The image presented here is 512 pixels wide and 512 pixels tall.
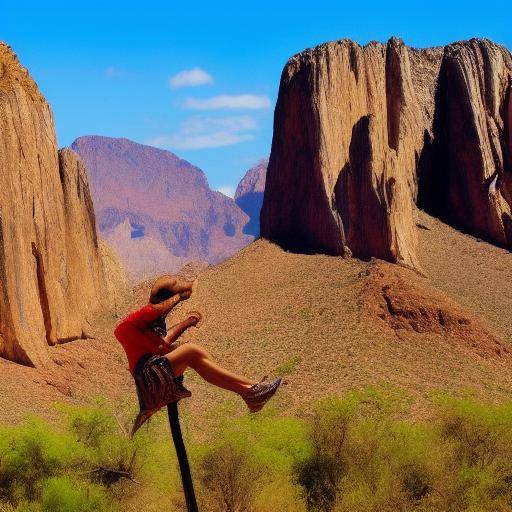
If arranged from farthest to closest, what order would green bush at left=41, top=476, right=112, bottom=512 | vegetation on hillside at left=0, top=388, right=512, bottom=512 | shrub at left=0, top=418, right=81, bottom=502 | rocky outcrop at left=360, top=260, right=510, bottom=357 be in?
rocky outcrop at left=360, top=260, right=510, bottom=357, shrub at left=0, top=418, right=81, bottom=502, vegetation on hillside at left=0, top=388, right=512, bottom=512, green bush at left=41, top=476, right=112, bottom=512

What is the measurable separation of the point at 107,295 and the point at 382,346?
1278 cm

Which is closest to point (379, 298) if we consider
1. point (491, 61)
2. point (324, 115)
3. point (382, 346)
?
point (382, 346)

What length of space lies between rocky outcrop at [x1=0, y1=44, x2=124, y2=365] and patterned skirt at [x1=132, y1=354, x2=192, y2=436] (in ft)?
55.2

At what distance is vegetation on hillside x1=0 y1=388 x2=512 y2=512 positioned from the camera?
18969 mm

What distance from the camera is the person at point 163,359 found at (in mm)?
11469

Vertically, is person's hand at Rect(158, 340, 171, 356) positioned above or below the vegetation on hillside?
above

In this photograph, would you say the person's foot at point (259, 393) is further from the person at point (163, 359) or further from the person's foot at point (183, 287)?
the person's foot at point (183, 287)

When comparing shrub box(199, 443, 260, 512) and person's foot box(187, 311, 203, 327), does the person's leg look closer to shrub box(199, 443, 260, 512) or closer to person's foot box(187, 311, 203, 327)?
person's foot box(187, 311, 203, 327)

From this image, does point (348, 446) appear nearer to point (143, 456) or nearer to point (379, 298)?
point (143, 456)

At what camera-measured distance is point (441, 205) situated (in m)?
59.2

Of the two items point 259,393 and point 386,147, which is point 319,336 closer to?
point 386,147

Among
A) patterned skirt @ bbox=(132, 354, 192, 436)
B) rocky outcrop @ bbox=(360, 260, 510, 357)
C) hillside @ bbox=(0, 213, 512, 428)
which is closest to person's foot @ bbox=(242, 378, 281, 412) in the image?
patterned skirt @ bbox=(132, 354, 192, 436)

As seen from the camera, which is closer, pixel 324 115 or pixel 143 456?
pixel 143 456

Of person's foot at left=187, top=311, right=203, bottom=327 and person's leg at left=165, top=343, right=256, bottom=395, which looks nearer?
person's leg at left=165, top=343, right=256, bottom=395
